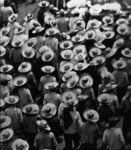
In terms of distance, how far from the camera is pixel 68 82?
12758mm

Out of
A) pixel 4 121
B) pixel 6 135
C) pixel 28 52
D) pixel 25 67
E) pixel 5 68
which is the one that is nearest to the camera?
pixel 6 135

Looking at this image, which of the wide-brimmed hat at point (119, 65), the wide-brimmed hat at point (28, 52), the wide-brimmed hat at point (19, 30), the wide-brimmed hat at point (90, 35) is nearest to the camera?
the wide-brimmed hat at point (119, 65)

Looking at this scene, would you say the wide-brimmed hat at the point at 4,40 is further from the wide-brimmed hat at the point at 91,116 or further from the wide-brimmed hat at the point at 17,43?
the wide-brimmed hat at the point at 91,116

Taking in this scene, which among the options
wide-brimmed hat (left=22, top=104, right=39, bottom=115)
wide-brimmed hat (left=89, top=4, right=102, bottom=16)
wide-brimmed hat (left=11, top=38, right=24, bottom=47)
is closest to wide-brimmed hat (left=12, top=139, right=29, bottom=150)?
wide-brimmed hat (left=22, top=104, right=39, bottom=115)

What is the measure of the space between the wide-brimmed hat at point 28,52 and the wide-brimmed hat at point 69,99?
7.57 feet

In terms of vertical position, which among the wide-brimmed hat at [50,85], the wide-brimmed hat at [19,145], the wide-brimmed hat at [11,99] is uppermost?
the wide-brimmed hat at [50,85]

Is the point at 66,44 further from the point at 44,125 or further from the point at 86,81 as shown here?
the point at 44,125

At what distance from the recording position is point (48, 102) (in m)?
12.5

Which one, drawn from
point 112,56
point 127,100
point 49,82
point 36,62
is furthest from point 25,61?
point 127,100

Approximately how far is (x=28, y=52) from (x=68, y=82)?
217cm

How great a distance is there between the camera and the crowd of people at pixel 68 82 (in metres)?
11.5

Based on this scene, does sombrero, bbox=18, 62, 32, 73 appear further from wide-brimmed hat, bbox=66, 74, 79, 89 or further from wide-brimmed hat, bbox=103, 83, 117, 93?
wide-brimmed hat, bbox=103, 83, 117, 93

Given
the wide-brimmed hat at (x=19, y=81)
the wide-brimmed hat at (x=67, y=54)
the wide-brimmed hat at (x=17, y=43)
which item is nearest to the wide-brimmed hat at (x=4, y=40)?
the wide-brimmed hat at (x=17, y=43)

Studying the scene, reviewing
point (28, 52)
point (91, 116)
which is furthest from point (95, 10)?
point (91, 116)
